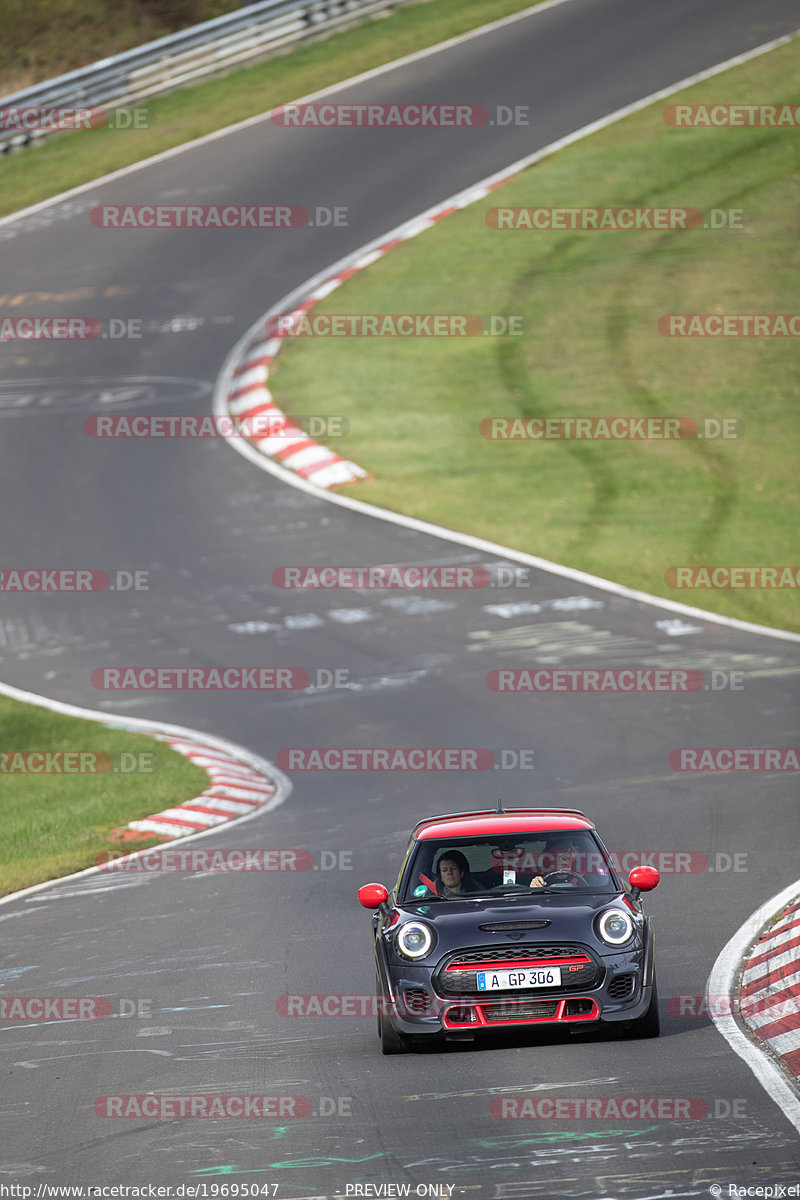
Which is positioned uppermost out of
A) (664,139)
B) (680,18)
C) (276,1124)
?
(680,18)

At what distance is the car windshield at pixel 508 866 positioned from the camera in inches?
388

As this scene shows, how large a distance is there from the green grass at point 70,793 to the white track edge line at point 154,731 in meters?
0.18

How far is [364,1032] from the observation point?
32.6 ft

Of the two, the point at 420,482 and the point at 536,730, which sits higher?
the point at 420,482

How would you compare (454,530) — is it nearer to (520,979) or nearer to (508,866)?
(508,866)

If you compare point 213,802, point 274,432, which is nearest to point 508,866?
point 213,802

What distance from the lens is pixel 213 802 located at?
17859mm

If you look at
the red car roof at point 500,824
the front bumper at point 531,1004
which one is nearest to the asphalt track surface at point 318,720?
the front bumper at point 531,1004

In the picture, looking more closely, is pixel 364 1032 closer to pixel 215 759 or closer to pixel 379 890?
pixel 379 890

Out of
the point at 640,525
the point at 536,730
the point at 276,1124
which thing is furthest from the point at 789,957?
the point at 640,525

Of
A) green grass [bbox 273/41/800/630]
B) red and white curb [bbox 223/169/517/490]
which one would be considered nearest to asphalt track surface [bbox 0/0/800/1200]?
red and white curb [bbox 223/169/517/490]

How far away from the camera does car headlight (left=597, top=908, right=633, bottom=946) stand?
30.1 ft

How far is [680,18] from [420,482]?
981 inches

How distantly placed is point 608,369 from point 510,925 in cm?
2326
